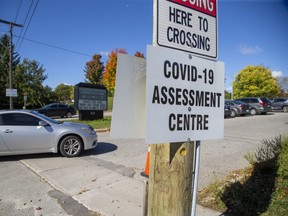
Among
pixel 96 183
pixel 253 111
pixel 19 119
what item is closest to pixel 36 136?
pixel 19 119

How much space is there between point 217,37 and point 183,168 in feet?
4.13

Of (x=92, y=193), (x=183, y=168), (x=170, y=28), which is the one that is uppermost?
(x=170, y=28)

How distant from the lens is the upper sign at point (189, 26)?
1.95 meters

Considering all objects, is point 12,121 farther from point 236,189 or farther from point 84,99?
point 84,99

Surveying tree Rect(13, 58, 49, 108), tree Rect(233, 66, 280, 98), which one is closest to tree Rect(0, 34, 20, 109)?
tree Rect(13, 58, 49, 108)

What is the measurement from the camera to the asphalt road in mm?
4000

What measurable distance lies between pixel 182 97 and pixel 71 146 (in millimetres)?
6087

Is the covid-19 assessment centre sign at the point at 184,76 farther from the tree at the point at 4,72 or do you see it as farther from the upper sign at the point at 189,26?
the tree at the point at 4,72

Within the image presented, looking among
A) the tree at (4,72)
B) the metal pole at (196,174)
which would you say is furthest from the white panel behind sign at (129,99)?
the tree at (4,72)

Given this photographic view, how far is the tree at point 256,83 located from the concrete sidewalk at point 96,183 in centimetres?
5032

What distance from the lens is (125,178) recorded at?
5.20 m

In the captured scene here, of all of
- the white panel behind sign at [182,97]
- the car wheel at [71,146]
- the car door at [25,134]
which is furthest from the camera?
the car wheel at [71,146]

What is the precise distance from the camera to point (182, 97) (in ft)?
6.40

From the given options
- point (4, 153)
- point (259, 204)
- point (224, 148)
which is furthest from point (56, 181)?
point (224, 148)
